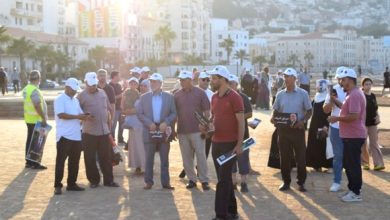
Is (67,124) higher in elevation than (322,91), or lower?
lower

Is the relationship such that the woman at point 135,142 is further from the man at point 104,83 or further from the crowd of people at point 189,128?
the crowd of people at point 189,128

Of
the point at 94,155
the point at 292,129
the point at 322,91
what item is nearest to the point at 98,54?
the point at 322,91

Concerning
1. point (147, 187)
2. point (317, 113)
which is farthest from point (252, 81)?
point (147, 187)

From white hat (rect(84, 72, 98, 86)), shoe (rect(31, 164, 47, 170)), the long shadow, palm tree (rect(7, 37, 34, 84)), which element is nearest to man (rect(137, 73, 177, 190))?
white hat (rect(84, 72, 98, 86))

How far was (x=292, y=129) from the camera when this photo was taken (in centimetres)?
905

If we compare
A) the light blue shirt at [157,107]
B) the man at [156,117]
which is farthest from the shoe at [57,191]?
the light blue shirt at [157,107]

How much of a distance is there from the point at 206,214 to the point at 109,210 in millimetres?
1220

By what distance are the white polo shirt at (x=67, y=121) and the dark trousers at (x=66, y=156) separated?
0.08 m

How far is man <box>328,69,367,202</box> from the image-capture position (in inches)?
326

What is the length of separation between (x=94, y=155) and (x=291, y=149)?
2.86 metres

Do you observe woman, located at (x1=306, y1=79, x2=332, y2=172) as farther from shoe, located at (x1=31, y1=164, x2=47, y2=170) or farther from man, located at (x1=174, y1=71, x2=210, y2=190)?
shoe, located at (x1=31, y1=164, x2=47, y2=170)

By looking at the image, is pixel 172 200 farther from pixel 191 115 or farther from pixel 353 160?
pixel 353 160

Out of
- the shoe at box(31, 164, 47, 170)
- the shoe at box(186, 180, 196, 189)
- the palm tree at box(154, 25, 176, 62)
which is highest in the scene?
the palm tree at box(154, 25, 176, 62)

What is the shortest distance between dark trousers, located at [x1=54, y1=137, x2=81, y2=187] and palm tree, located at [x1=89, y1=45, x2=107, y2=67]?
3508 inches
